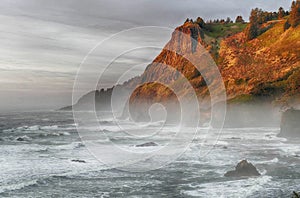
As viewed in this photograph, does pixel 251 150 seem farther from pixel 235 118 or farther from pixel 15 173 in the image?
pixel 235 118

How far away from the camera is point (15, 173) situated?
110 feet

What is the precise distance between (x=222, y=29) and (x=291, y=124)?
450 ft

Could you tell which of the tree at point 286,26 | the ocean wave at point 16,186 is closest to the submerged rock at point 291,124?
the ocean wave at point 16,186

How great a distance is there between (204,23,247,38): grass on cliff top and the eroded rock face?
125357 mm

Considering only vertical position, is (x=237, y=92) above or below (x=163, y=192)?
above

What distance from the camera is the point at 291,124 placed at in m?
58.7

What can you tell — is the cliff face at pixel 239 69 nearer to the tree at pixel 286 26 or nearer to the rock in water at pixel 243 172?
the tree at pixel 286 26

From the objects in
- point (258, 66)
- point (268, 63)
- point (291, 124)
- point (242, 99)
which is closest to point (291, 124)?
point (291, 124)


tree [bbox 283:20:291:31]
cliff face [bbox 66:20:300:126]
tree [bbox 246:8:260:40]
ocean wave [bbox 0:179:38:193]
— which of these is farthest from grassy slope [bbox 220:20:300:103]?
ocean wave [bbox 0:179:38:193]

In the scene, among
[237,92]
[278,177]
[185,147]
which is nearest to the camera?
[278,177]

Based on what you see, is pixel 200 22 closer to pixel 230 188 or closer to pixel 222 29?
pixel 222 29

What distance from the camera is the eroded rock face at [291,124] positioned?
58.1 m

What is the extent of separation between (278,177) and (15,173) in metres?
25.5

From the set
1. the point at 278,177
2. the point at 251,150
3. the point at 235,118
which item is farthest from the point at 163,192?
the point at 235,118
